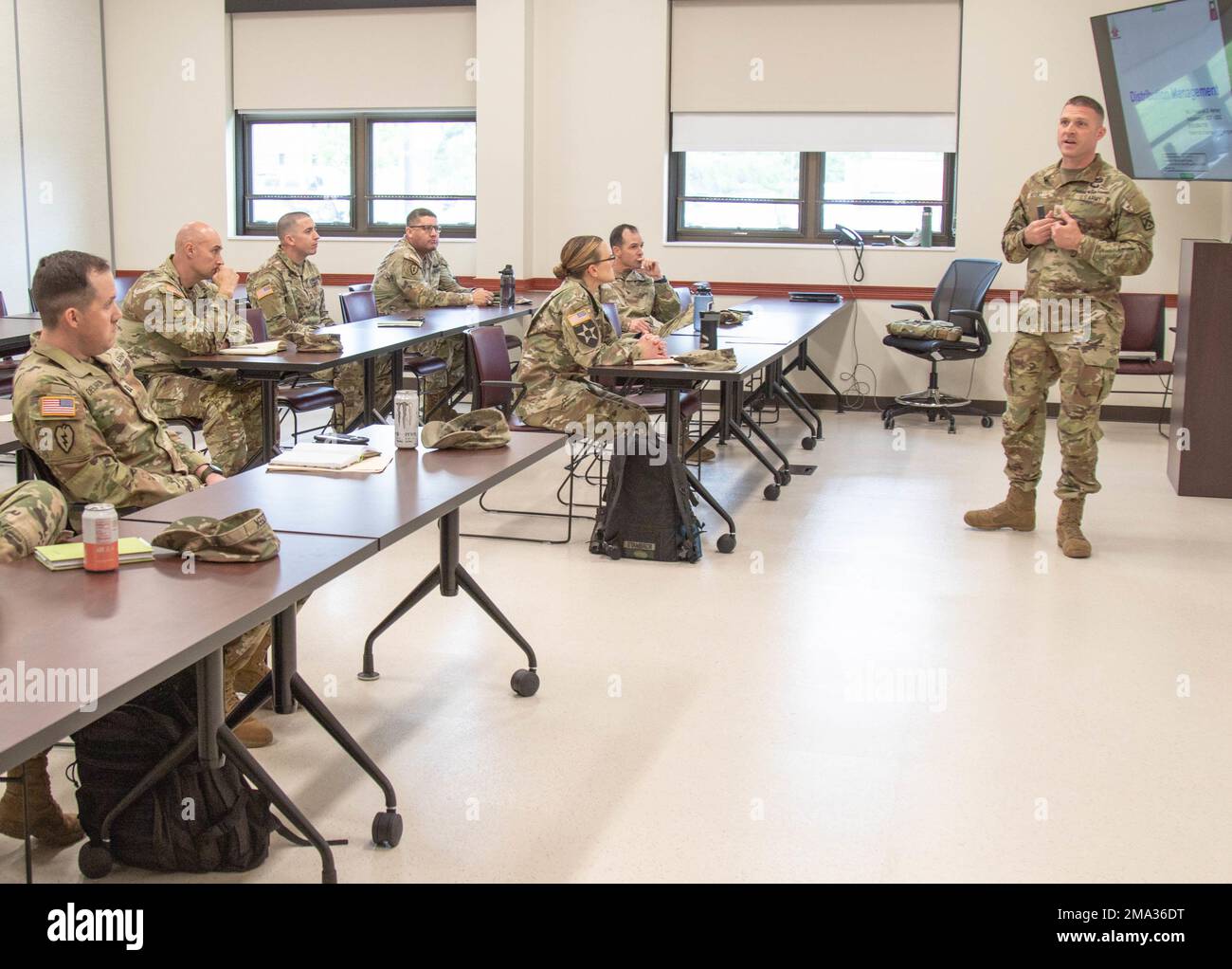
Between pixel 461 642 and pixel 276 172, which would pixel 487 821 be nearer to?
pixel 461 642

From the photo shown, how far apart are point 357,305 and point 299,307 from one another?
439 millimetres

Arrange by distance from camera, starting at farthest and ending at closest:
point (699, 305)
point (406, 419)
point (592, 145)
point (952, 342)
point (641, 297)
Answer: point (592, 145)
point (952, 342)
point (641, 297)
point (699, 305)
point (406, 419)

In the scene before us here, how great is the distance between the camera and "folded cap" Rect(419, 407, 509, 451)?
3684 millimetres

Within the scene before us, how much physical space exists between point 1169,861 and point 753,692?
4.18 ft

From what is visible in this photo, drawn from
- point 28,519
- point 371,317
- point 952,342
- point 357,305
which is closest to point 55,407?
point 28,519

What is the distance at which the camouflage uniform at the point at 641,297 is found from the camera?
724cm

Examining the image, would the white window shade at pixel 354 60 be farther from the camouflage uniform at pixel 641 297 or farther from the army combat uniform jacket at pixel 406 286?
the camouflage uniform at pixel 641 297

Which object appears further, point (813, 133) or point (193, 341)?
point (813, 133)

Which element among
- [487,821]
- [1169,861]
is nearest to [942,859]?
[1169,861]

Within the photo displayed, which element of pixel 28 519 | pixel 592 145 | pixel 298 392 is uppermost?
pixel 592 145

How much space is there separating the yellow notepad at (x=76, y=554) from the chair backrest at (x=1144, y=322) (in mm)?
6989

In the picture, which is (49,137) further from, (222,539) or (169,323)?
(222,539)

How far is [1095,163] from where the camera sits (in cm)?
518

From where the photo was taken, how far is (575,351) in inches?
204
